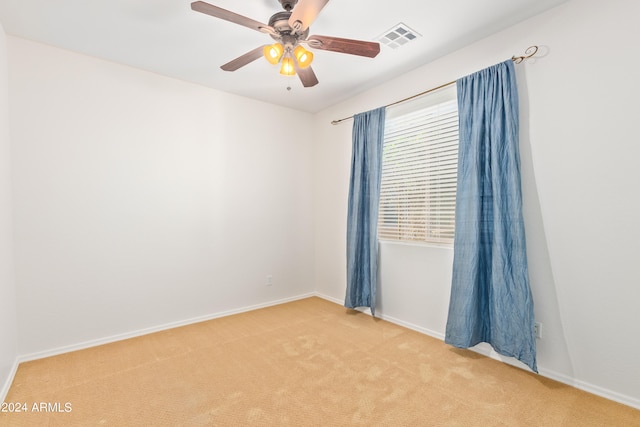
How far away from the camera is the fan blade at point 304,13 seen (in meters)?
1.54

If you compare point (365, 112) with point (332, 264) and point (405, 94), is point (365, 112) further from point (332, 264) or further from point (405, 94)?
point (332, 264)

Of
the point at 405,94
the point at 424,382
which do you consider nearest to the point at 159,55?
the point at 405,94

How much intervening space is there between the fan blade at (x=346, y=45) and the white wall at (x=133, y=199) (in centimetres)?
197

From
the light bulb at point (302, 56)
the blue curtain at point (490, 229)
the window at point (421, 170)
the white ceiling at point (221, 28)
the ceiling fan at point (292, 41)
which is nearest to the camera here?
the ceiling fan at point (292, 41)

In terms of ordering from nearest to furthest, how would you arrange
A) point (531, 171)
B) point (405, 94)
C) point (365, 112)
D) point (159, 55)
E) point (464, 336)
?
point (531, 171) → point (464, 336) → point (159, 55) → point (405, 94) → point (365, 112)

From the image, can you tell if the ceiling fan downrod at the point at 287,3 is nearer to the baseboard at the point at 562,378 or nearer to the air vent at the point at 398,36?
the air vent at the point at 398,36

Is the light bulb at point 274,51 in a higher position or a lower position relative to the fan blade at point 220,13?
lower

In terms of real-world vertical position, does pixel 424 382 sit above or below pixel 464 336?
below

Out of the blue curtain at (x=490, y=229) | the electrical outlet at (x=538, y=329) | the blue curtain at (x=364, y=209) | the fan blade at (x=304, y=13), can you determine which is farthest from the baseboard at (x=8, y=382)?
the electrical outlet at (x=538, y=329)

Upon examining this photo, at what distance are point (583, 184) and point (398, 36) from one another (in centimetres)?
178

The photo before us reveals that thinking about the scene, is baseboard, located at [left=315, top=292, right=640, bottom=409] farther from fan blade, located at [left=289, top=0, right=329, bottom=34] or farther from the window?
fan blade, located at [left=289, top=0, right=329, bottom=34]

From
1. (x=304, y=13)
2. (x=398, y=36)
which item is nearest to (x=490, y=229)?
(x=398, y=36)

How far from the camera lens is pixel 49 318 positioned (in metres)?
2.51

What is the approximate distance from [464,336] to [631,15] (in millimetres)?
2464
